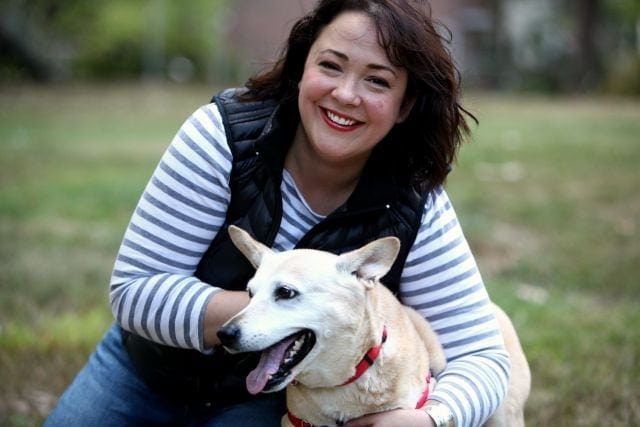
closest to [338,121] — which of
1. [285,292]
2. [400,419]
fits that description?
[285,292]

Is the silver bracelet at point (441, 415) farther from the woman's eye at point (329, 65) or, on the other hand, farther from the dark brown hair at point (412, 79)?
the woman's eye at point (329, 65)

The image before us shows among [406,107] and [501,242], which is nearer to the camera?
[406,107]

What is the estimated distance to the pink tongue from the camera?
2.53 metres

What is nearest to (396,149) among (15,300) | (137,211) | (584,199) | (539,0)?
(137,211)

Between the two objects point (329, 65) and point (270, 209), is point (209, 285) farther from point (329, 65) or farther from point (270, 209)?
point (329, 65)

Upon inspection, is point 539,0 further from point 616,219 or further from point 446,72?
point 446,72

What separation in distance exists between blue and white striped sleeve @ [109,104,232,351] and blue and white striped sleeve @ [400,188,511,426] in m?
0.70

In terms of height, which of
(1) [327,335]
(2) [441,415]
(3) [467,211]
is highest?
(1) [327,335]

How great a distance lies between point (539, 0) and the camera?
3200 centimetres

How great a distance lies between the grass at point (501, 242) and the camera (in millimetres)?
4277

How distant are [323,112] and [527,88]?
2394 centimetres

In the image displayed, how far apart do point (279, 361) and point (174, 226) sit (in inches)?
24.4

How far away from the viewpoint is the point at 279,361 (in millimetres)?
2596

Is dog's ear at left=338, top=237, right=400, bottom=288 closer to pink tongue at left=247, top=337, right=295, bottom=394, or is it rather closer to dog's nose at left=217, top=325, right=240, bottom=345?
pink tongue at left=247, top=337, right=295, bottom=394
